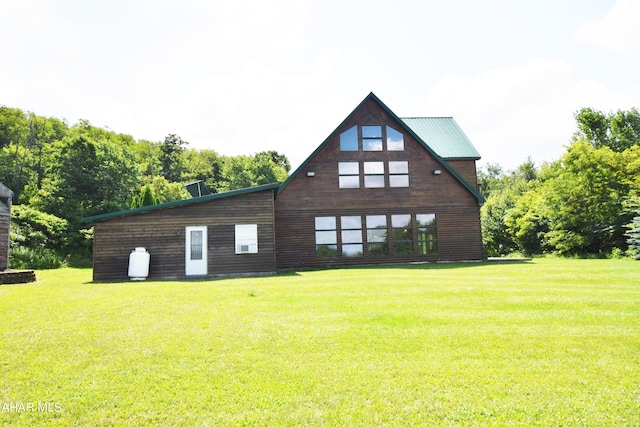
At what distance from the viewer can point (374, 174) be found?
21125mm

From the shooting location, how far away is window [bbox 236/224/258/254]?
15914 mm

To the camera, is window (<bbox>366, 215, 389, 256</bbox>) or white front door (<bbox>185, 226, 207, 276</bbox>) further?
window (<bbox>366, 215, 389, 256</bbox>)

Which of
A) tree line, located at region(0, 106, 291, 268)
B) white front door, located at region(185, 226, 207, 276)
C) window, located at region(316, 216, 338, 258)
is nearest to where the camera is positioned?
white front door, located at region(185, 226, 207, 276)

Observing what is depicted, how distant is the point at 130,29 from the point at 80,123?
47689 millimetres

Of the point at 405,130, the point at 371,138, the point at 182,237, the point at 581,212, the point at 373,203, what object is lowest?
the point at 182,237

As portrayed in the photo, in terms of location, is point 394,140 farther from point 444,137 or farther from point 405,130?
point 444,137

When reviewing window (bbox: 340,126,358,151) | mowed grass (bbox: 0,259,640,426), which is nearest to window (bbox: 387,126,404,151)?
window (bbox: 340,126,358,151)

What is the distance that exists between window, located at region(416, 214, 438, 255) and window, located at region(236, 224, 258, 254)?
29.7 ft

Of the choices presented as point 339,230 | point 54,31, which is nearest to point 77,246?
point 339,230

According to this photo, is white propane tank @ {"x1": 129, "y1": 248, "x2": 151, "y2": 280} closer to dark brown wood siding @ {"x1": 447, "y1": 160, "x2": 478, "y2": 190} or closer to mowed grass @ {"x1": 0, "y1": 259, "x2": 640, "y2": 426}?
mowed grass @ {"x1": 0, "y1": 259, "x2": 640, "y2": 426}

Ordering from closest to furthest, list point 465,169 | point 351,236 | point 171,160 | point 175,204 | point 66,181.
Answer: point 175,204, point 351,236, point 465,169, point 66,181, point 171,160

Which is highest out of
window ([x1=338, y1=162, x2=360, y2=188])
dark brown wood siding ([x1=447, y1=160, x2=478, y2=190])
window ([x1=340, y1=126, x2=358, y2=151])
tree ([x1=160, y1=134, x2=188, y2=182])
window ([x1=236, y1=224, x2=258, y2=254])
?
tree ([x1=160, y1=134, x2=188, y2=182])

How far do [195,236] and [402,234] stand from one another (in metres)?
10.3

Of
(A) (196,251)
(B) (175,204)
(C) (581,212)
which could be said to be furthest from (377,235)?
(C) (581,212)
